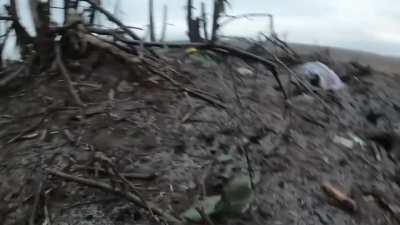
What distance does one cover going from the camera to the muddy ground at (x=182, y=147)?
2502 mm

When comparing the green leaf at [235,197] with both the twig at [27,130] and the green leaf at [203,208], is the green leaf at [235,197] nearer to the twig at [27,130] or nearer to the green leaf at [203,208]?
the green leaf at [203,208]

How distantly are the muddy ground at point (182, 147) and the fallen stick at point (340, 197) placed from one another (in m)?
0.02

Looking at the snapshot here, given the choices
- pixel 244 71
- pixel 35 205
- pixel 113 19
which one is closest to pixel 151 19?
pixel 244 71

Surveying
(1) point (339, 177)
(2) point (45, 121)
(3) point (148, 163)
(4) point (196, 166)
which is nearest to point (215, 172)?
(4) point (196, 166)

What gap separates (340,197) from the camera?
2721mm

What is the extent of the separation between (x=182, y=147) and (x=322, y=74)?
147cm

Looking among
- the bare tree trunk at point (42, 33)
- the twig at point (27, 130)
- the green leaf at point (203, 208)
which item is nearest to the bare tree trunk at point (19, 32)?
the bare tree trunk at point (42, 33)

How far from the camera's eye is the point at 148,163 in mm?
2672

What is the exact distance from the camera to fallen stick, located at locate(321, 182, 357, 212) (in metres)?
2.71

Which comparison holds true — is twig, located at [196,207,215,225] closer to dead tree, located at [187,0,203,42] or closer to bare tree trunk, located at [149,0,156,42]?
dead tree, located at [187,0,203,42]

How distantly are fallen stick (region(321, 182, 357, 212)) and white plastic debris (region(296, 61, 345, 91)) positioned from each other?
1.22 m

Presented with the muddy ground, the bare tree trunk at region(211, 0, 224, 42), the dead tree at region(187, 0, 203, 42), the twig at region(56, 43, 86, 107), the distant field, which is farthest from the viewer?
the distant field

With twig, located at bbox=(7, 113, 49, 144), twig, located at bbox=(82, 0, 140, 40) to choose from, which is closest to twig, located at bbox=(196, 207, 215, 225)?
twig, located at bbox=(7, 113, 49, 144)

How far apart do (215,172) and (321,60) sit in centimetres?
201
